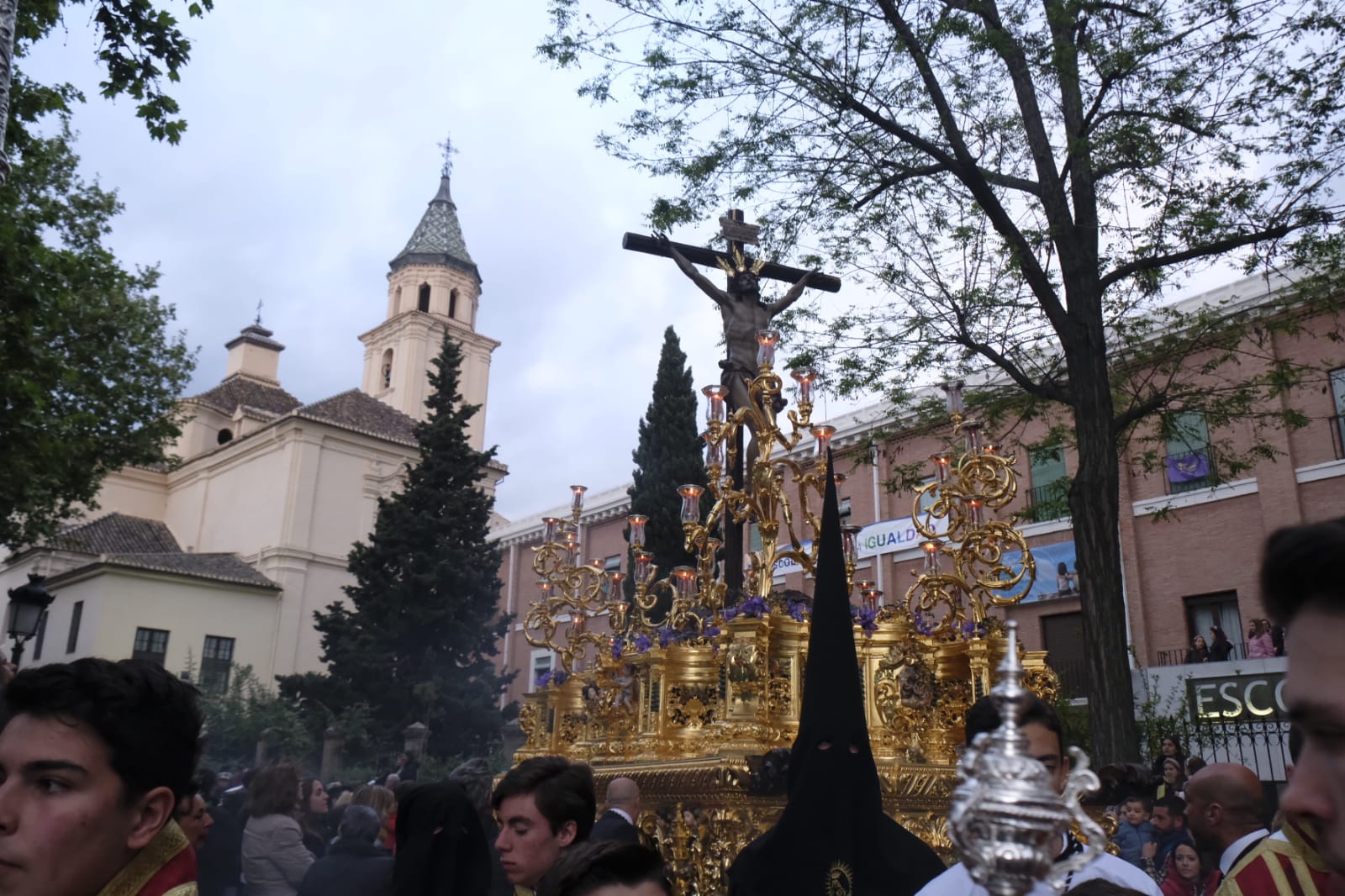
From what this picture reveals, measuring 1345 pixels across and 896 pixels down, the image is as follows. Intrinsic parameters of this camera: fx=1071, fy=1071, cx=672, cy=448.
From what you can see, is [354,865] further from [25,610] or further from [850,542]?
[25,610]

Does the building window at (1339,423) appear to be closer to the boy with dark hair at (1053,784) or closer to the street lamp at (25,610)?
the boy with dark hair at (1053,784)

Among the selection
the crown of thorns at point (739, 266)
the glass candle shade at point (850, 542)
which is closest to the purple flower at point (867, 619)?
the glass candle shade at point (850, 542)

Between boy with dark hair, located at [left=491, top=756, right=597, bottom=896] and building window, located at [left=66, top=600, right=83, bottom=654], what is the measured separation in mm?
34111

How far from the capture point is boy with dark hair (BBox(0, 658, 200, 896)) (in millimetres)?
2195

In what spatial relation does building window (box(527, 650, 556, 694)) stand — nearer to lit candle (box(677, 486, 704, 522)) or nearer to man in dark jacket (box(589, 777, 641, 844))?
lit candle (box(677, 486, 704, 522))

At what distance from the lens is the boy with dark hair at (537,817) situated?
389cm

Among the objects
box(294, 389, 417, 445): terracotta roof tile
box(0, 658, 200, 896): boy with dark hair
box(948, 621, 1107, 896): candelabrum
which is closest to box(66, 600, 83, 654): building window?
box(294, 389, 417, 445): terracotta roof tile

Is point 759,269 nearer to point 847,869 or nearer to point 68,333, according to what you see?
point 847,869

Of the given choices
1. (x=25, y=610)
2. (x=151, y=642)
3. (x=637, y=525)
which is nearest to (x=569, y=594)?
(x=637, y=525)

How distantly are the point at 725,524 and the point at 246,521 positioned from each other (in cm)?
3345

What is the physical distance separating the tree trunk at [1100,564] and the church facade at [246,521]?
863 inches

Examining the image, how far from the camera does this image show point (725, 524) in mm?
8477

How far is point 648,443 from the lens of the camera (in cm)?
2358

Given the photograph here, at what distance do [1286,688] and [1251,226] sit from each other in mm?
9631
